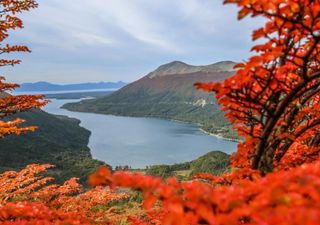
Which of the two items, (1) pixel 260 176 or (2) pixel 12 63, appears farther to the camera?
(2) pixel 12 63

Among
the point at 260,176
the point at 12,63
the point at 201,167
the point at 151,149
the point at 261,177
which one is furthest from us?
the point at 151,149

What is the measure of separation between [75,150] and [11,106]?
173 metres

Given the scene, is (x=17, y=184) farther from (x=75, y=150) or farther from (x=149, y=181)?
(x=75, y=150)

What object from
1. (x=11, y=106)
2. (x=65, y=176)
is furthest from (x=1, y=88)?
(x=65, y=176)

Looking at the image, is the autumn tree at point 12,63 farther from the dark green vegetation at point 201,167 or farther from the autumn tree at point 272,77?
the dark green vegetation at point 201,167

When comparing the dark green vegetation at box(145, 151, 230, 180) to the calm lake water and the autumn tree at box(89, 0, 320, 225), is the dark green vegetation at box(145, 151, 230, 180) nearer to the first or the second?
the calm lake water

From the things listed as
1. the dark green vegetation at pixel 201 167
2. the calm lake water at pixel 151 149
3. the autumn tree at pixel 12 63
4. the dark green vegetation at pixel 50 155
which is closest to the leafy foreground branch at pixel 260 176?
the autumn tree at pixel 12 63

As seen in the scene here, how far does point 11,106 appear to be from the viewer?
1217 cm

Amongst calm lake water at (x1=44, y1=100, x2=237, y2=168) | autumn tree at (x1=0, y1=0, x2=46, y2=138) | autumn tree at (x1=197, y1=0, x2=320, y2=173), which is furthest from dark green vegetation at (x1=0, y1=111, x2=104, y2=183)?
autumn tree at (x1=197, y1=0, x2=320, y2=173)

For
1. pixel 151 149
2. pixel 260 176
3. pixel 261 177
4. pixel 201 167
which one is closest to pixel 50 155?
pixel 151 149

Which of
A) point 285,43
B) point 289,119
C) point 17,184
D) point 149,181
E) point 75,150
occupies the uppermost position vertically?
point 285,43

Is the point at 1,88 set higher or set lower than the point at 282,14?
lower

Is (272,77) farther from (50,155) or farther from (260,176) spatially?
(50,155)

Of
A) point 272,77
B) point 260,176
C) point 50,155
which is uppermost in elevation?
point 272,77
